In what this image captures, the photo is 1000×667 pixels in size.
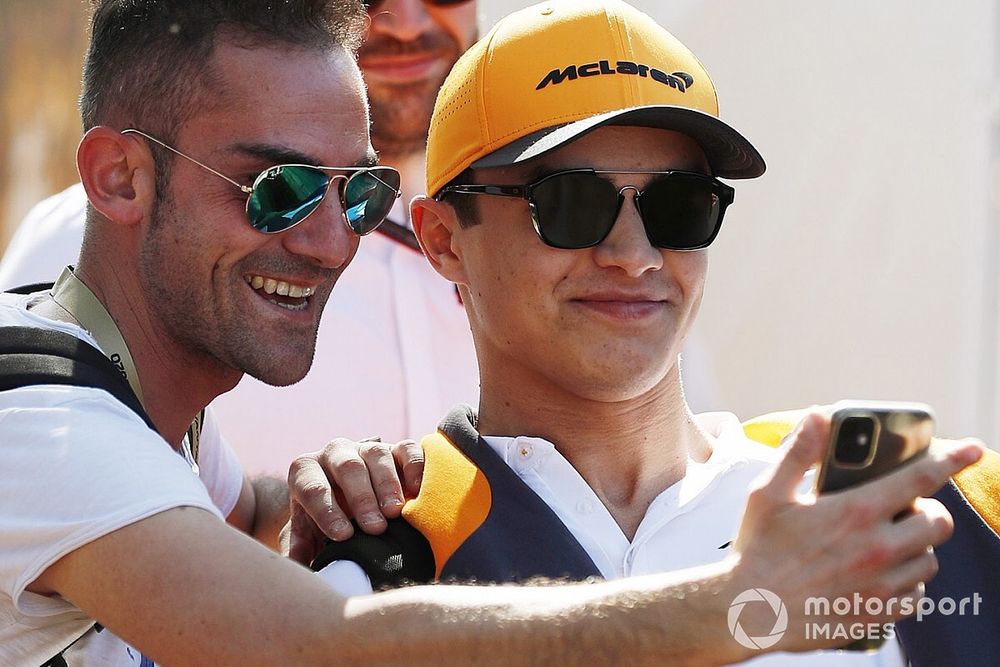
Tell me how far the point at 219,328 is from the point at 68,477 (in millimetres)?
652

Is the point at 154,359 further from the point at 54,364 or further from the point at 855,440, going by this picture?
the point at 855,440

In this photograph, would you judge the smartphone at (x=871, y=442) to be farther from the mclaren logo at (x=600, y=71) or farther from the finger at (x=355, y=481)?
the mclaren logo at (x=600, y=71)

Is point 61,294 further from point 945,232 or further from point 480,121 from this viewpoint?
point 945,232

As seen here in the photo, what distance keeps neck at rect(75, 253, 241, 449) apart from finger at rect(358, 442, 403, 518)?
1.19 feet

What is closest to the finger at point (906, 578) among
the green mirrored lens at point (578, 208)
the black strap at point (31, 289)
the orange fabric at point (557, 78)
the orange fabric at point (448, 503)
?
the orange fabric at point (448, 503)

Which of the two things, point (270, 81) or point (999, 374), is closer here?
point (270, 81)

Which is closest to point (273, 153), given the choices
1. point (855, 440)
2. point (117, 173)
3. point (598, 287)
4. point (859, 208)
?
point (117, 173)

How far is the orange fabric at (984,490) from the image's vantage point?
2129mm

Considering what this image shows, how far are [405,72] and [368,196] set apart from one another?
1256 mm

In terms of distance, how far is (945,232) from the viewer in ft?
15.1

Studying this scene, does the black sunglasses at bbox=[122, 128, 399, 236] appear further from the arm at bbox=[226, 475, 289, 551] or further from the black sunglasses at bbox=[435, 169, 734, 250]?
the arm at bbox=[226, 475, 289, 551]

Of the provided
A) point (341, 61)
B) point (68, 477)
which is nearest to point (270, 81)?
point (341, 61)

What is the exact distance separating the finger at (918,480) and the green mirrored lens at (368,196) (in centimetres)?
128

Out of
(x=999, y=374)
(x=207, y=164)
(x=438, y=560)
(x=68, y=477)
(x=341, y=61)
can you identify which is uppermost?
(x=341, y=61)
